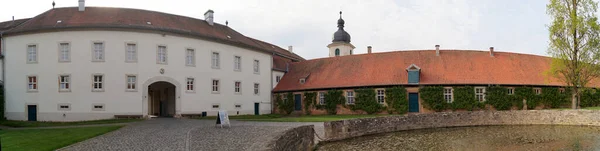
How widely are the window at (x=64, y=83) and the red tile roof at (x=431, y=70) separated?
14.9m

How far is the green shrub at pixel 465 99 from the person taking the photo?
27859 millimetres

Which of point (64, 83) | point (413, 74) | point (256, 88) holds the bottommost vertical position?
point (256, 88)

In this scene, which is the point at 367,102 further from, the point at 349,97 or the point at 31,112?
the point at 31,112

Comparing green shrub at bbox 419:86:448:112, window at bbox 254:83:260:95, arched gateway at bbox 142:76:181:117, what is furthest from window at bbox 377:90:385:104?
arched gateway at bbox 142:76:181:117

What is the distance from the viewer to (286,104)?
32594 mm

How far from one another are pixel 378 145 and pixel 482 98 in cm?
1613

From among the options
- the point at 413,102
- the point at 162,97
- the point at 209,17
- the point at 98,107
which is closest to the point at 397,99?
the point at 413,102

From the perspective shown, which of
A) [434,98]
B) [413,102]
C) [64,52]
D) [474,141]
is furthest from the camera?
[413,102]

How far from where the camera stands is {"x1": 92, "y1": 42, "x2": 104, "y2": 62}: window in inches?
963

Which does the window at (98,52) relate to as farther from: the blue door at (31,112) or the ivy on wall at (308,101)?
the ivy on wall at (308,101)

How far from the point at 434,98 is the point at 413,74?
211cm

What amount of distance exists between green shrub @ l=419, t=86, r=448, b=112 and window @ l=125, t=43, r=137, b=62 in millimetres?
18081

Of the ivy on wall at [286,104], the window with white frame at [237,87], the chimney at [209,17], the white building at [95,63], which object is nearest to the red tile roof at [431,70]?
the ivy on wall at [286,104]

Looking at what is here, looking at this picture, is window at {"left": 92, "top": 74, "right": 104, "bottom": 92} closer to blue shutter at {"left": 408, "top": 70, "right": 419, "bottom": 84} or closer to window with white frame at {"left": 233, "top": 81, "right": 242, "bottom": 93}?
window with white frame at {"left": 233, "top": 81, "right": 242, "bottom": 93}
